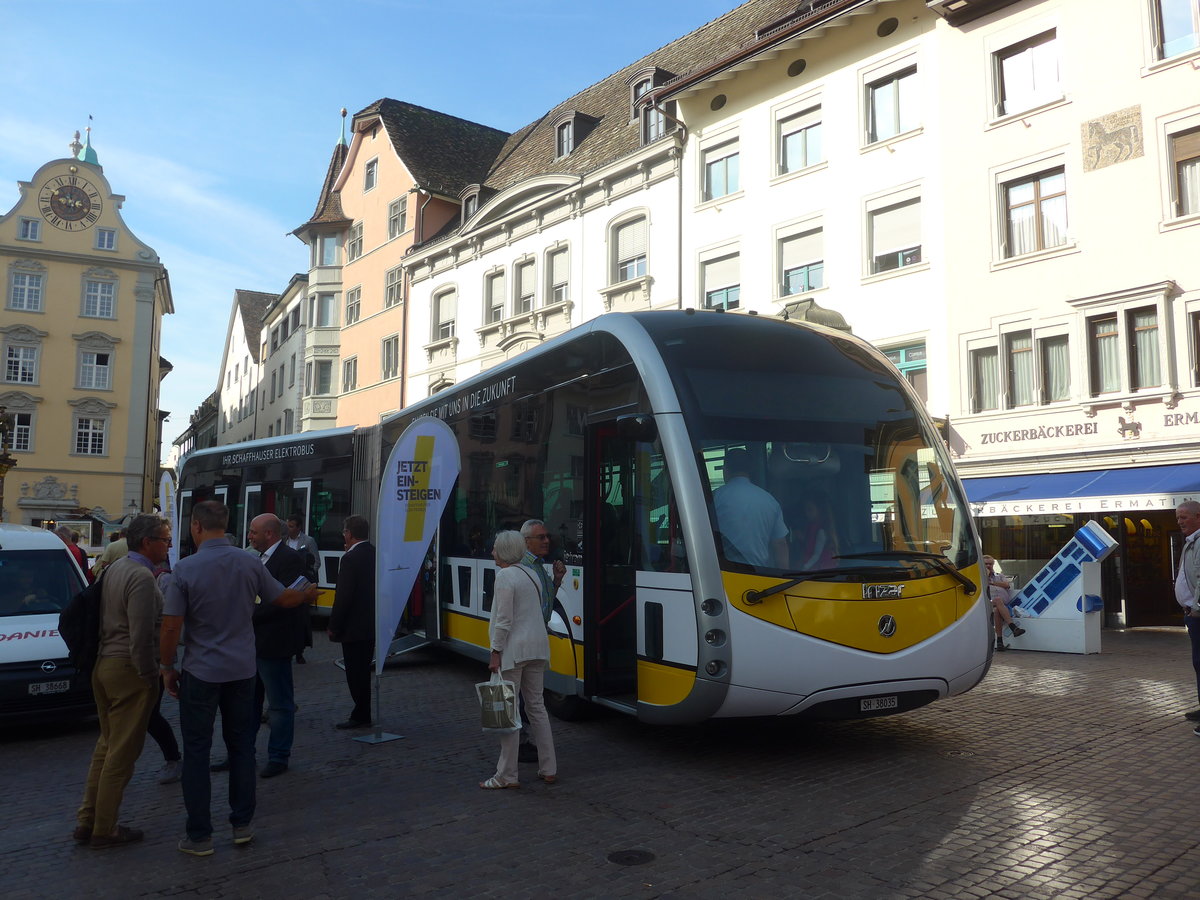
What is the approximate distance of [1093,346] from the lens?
19.3 meters

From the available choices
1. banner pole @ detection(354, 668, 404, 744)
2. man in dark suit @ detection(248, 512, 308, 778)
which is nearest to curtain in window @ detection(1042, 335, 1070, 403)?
banner pole @ detection(354, 668, 404, 744)

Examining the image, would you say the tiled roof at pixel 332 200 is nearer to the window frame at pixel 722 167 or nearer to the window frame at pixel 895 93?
the window frame at pixel 722 167

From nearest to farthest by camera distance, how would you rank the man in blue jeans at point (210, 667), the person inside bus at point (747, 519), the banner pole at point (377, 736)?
1. the man in blue jeans at point (210, 667)
2. the person inside bus at point (747, 519)
3. the banner pole at point (377, 736)

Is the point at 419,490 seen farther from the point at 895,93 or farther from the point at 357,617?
the point at 895,93

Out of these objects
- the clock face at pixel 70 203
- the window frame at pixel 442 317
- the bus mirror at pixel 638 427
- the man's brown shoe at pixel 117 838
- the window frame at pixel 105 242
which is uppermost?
the clock face at pixel 70 203

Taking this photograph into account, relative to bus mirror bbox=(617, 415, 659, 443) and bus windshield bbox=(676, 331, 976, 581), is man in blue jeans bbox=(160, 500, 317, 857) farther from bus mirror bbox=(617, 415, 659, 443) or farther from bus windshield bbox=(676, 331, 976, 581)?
bus windshield bbox=(676, 331, 976, 581)

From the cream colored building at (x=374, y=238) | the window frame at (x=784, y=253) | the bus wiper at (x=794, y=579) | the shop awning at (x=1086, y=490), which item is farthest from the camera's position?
the cream colored building at (x=374, y=238)

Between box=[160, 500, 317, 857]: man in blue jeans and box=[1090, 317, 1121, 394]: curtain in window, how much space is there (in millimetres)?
17501

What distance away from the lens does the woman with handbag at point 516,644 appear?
6871mm

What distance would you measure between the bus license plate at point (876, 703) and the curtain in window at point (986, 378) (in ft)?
48.2

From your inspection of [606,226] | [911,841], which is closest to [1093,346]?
[606,226]

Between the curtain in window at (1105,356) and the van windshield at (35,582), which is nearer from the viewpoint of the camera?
the van windshield at (35,582)

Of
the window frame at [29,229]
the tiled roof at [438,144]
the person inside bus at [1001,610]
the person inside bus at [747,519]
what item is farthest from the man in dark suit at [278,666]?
the window frame at [29,229]

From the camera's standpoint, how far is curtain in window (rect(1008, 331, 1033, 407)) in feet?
66.4
